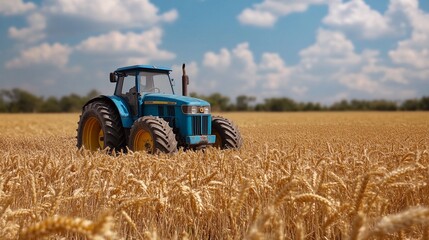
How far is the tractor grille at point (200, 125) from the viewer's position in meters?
8.77

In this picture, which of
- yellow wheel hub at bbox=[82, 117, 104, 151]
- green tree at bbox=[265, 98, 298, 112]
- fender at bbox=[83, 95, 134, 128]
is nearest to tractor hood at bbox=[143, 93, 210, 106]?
fender at bbox=[83, 95, 134, 128]

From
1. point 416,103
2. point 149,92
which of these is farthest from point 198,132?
point 416,103

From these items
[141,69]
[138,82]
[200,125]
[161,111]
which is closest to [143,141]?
[161,111]

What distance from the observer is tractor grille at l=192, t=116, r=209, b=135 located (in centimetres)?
877

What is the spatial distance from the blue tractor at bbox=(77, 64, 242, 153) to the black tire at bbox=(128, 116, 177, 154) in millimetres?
19

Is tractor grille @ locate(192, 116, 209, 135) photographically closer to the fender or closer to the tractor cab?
the tractor cab

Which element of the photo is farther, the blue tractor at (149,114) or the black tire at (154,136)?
the blue tractor at (149,114)

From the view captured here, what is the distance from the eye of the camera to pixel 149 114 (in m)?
9.05

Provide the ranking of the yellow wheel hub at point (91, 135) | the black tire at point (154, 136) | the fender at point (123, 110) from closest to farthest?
the black tire at point (154, 136)
the fender at point (123, 110)
the yellow wheel hub at point (91, 135)

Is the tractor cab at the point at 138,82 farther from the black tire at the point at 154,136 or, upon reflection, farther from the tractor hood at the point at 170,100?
the black tire at the point at 154,136

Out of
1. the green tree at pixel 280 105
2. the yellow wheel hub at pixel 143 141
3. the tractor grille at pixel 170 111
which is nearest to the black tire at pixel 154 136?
the yellow wheel hub at pixel 143 141

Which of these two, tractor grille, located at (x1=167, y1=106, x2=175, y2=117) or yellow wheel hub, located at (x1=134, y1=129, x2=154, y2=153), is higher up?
tractor grille, located at (x1=167, y1=106, x2=175, y2=117)

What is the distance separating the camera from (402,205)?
4184 mm

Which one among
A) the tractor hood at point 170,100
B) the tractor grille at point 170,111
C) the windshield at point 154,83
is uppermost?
the windshield at point 154,83
